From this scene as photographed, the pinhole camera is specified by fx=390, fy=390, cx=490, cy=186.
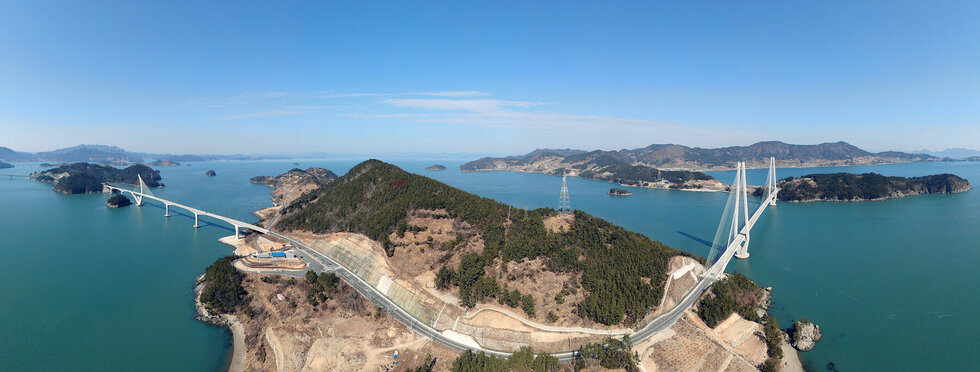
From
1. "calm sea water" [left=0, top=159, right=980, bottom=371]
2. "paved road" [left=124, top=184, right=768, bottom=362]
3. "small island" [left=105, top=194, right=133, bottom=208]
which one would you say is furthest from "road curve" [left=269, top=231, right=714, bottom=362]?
"small island" [left=105, top=194, right=133, bottom=208]

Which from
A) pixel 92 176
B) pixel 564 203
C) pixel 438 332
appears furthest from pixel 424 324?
pixel 92 176

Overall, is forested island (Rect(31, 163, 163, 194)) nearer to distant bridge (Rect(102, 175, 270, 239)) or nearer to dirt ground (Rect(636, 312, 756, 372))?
distant bridge (Rect(102, 175, 270, 239))

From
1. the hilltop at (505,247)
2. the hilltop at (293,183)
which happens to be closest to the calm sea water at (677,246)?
the hilltop at (505,247)

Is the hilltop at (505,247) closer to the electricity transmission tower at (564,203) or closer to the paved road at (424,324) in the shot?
the paved road at (424,324)

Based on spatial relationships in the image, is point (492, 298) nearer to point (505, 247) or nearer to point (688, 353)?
point (505, 247)

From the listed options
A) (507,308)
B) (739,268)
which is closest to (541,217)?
(507,308)

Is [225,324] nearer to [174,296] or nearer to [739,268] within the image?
[174,296]
